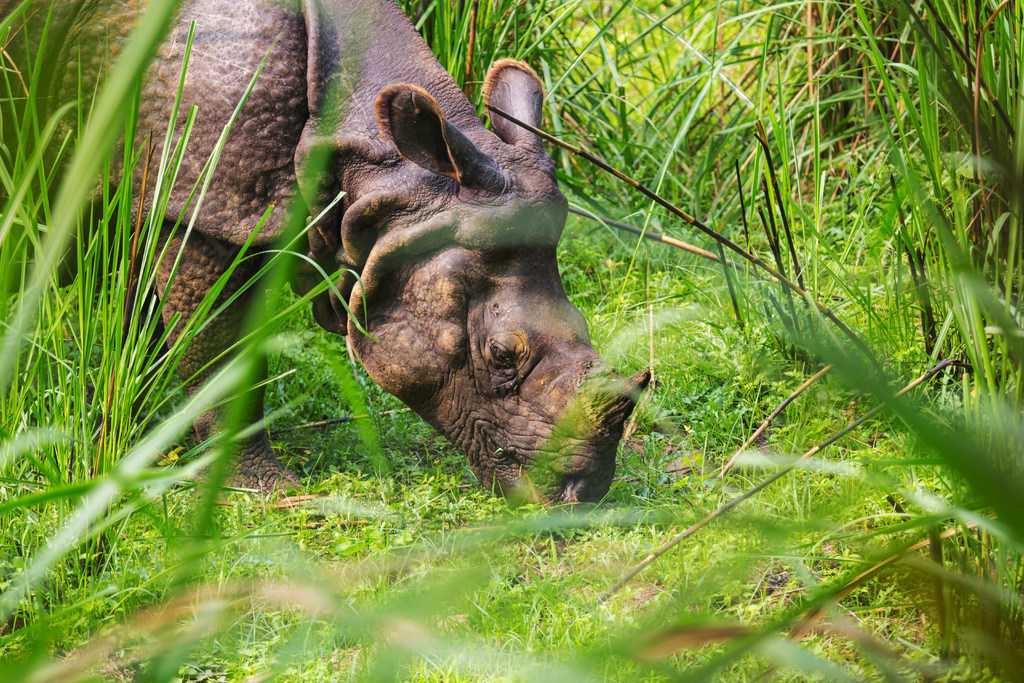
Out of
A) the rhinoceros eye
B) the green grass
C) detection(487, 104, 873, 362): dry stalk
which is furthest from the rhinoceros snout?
detection(487, 104, 873, 362): dry stalk

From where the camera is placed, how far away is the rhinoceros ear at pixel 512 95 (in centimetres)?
348

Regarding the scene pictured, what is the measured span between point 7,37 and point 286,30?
0.93m

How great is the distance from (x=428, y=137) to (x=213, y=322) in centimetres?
105

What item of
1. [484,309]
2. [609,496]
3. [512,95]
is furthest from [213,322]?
[609,496]

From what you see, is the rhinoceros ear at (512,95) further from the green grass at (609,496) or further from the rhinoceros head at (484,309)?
the green grass at (609,496)

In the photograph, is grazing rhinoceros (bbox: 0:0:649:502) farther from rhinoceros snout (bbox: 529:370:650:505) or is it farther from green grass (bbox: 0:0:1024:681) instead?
green grass (bbox: 0:0:1024:681)

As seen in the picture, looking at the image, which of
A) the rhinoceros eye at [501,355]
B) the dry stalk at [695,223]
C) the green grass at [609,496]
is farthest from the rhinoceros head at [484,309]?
the dry stalk at [695,223]

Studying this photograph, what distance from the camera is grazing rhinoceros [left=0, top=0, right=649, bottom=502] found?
304 cm

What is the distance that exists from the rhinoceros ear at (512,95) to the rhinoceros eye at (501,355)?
31.9 inches

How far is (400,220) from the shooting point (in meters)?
3.14

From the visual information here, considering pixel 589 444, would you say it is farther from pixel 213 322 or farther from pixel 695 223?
pixel 213 322

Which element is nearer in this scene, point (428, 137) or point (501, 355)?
point (428, 137)

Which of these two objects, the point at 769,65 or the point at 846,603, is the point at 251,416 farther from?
the point at 769,65

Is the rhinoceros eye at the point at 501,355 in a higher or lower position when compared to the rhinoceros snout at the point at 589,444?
higher
